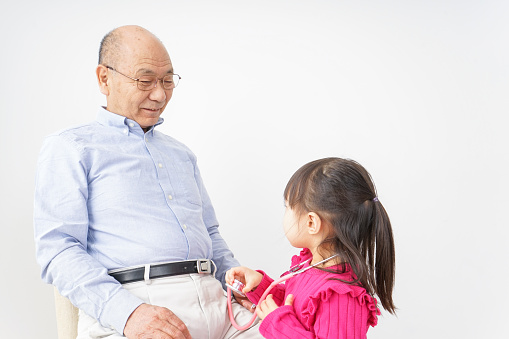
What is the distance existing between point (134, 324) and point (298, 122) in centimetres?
165

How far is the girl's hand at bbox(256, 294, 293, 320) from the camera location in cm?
169

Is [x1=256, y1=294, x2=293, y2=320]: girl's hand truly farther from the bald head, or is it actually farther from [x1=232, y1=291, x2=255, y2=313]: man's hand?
the bald head

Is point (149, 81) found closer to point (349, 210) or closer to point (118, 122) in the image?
A: point (118, 122)

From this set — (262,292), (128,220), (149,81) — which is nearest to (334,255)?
(262,292)

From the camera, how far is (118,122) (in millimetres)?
2066

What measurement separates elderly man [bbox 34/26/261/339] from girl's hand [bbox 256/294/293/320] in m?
0.21

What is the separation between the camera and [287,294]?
1808 millimetres

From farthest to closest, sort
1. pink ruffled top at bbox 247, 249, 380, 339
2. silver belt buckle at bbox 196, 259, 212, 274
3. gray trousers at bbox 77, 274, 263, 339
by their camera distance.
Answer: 1. silver belt buckle at bbox 196, 259, 212, 274
2. gray trousers at bbox 77, 274, 263, 339
3. pink ruffled top at bbox 247, 249, 380, 339

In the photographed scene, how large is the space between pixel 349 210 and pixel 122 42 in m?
1.00

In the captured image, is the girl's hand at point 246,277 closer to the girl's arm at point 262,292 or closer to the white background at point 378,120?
the girl's arm at point 262,292

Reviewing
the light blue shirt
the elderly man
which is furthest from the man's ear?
the light blue shirt

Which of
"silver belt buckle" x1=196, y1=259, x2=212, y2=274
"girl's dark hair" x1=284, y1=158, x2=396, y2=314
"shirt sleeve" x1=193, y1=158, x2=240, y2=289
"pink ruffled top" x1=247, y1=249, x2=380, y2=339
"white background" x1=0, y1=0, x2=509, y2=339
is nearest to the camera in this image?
"pink ruffled top" x1=247, y1=249, x2=380, y2=339

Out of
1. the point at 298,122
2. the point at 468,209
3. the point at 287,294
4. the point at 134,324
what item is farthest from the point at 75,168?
the point at 468,209

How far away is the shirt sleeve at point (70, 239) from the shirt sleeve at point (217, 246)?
1.75 feet
